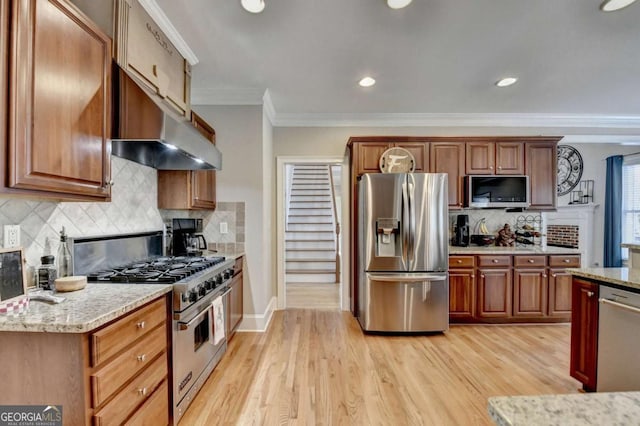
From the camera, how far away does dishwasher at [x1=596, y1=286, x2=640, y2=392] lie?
1802 millimetres

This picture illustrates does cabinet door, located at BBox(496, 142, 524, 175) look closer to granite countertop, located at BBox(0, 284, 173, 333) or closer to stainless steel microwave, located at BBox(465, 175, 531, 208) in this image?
stainless steel microwave, located at BBox(465, 175, 531, 208)

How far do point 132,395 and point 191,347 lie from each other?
0.58m

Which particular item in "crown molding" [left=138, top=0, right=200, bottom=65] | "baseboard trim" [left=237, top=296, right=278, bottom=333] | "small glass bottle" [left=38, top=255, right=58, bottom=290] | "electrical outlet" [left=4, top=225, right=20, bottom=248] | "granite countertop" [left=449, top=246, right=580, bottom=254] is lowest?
"baseboard trim" [left=237, top=296, right=278, bottom=333]

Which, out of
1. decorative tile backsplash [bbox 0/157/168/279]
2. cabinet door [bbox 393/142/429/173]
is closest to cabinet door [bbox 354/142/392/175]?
cabinet door [bbox 393/142/429/173]

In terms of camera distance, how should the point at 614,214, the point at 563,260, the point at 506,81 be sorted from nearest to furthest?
the point at 506,81
the point at 563,260
the point at 614,214

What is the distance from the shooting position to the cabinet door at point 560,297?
345 cm

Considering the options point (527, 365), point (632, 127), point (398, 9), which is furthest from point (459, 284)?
point (632, 127)

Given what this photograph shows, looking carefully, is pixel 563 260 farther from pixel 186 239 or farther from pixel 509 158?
pixel 186 239

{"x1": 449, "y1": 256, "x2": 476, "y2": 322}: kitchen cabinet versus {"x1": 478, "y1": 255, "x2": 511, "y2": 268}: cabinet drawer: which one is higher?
{"x1": 478, "y1": 255, "x2": 511, "y2": 268}: cabinet drawer

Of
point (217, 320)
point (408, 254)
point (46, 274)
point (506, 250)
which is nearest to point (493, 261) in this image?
point (506, 250)

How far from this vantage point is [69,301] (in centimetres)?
136

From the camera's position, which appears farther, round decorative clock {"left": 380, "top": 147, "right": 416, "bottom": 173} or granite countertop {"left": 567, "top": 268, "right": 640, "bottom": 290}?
round decorative clock {"left": 380, "top": 147, "right": 416, "bottom": 173}

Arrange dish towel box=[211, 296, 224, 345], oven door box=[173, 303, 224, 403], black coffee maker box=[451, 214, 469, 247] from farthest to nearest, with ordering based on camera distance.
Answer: black coffee maker box=[451, 214, 469, 247] → dish towel box=[211, 296, 224, 345] → oven door box=[173, 303, 224, 403]

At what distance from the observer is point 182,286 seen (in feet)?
5.69
